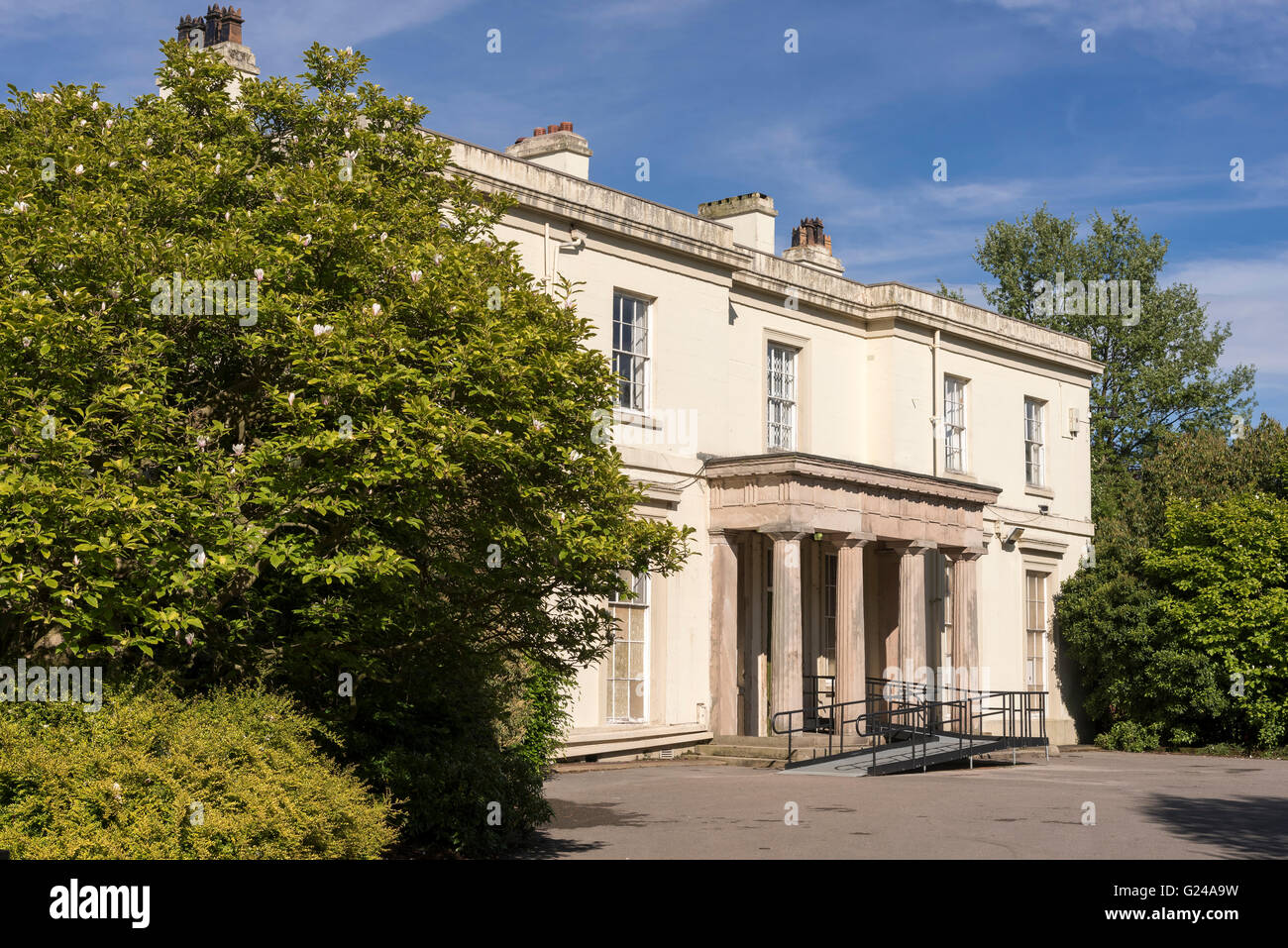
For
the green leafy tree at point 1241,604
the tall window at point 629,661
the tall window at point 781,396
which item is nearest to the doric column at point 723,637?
the tall window at point 629,661

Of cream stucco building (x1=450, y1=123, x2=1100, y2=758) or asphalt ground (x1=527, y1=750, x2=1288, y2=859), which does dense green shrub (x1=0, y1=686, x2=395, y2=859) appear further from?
cream stucco building (x1=450, y1=123, x2=1100, y2=758)

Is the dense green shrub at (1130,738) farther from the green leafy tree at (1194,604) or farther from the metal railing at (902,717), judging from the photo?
the metal railing at (902,717)

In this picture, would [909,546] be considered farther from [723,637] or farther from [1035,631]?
[1035,631]

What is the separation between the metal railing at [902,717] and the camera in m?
21.5

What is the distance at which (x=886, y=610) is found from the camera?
1053 inches

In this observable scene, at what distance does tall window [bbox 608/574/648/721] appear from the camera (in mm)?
21531

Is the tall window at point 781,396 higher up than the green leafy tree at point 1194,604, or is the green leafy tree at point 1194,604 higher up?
the tall window at point 781,396

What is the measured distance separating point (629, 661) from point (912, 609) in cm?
536

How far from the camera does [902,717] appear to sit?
24.3 metres

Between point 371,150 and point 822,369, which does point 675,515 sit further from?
point 371,150

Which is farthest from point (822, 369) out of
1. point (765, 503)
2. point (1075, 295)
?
point (1075, 295)

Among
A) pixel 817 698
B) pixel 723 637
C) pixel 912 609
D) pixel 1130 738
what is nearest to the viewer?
pixel 723 637

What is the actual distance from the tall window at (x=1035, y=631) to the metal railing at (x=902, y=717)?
1422mm

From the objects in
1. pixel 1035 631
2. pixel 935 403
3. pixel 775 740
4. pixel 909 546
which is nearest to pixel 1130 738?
pixel 1035 631
